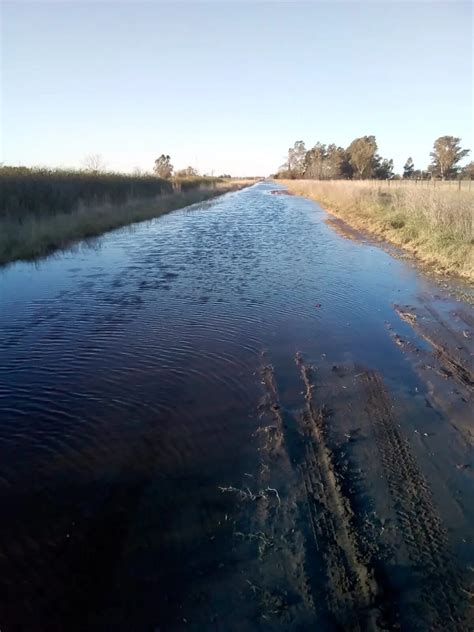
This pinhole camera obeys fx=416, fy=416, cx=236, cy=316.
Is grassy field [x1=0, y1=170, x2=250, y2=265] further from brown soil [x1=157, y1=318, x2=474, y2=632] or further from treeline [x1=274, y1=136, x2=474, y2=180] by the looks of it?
treeline [x1=274, y1=136, x2=474, y2=180]

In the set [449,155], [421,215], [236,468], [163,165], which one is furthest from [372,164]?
[236,468]

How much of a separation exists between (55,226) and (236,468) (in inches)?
676

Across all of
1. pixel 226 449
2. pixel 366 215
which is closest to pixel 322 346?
pixel 226 449

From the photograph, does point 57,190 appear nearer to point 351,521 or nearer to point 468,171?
point 351,521

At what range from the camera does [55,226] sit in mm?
18250

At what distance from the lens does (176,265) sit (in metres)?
13.9

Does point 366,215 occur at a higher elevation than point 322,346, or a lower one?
higher

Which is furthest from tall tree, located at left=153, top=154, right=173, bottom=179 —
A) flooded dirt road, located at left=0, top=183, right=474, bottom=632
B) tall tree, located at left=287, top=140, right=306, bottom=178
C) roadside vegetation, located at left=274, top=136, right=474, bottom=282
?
flooded dirt road, located at left=0, top=183, right=474, bottom=632

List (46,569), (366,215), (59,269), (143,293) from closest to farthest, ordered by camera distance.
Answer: (46,569), (143,293), (59,269), (366,215)

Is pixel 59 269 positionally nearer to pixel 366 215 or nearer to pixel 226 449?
pixel 226 449

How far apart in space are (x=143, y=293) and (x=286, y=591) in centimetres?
833

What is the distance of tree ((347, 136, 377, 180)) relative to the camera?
66.9 meters

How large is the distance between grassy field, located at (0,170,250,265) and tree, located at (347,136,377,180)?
148 ft

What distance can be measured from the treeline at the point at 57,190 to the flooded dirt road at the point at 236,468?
1316 centimetres
